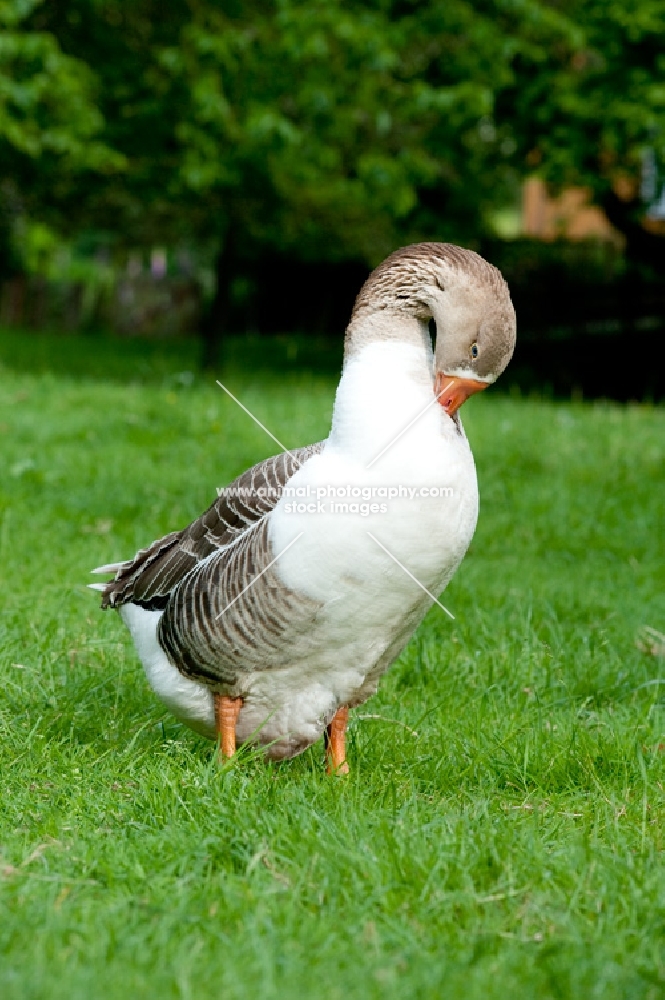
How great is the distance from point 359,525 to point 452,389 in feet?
1.50

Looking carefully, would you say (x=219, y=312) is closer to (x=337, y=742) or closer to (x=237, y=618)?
(x=337, y=742)

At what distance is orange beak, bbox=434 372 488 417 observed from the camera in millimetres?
3408

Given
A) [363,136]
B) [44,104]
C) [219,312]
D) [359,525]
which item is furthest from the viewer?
[219,312]

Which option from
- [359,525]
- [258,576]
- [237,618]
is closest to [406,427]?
[359,525]

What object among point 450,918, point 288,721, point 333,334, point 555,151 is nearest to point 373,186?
point 555,151

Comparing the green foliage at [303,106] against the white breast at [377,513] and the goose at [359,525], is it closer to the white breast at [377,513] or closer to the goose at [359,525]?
the goose at [359,525]

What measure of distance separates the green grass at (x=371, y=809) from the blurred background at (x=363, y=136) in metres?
7.45

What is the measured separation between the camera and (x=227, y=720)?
3.82 m

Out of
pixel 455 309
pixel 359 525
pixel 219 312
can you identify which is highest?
pixel 455 309

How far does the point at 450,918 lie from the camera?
2.87 meters

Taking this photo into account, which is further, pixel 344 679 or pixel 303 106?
pixel 303 106

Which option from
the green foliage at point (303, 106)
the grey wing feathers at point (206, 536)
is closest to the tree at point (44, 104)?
the green foliage at point (303, 106)

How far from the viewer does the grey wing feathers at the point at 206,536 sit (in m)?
3.71

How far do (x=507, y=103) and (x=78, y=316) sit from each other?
45.4 feet
